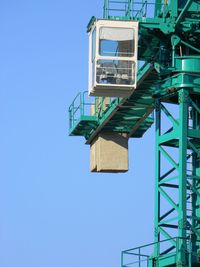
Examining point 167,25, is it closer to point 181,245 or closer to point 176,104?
point 176,104

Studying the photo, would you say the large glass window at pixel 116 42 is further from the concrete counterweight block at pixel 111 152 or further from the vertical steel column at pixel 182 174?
the concrete counterweight block at pixel 111 152

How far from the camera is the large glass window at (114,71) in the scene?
44406 mm

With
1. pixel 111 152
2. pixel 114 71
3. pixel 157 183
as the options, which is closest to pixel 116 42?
pixel 114 71

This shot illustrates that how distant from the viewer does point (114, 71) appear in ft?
146

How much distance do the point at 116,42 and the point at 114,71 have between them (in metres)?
1.02

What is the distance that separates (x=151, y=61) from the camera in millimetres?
46156

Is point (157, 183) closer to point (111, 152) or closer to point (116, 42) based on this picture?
point (116, 42)

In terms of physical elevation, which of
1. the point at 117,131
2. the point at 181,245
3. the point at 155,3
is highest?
the point at 155,3

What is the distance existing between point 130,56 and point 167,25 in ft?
Result: 5.62

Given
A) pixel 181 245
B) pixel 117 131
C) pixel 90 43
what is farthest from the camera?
pixel 117 131

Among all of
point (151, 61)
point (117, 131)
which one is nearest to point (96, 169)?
point (117, 131)

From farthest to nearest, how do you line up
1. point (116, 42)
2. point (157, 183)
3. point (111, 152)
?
1. point (111, 152)
2. point (157, 183)
3. point (116, 42)

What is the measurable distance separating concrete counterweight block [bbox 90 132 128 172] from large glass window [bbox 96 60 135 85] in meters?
11.5

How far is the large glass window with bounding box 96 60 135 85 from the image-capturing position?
44.4 metres
